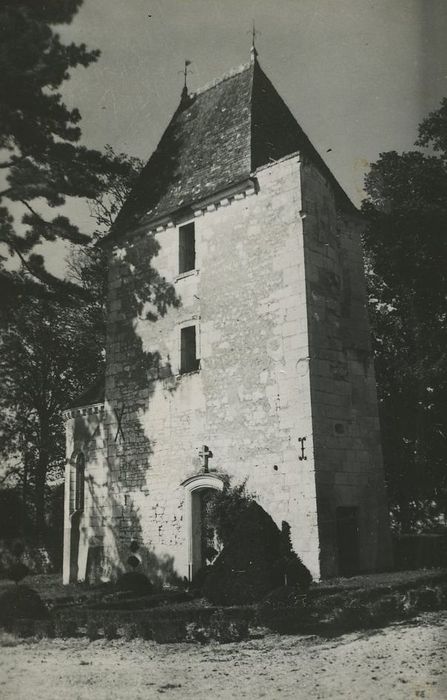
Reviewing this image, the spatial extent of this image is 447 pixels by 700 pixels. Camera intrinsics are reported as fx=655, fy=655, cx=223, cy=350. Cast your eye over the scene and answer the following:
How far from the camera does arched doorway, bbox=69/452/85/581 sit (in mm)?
16375

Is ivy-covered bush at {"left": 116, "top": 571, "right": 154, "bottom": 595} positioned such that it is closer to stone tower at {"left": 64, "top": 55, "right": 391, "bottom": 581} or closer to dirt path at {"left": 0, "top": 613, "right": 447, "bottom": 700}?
stone tower at {"left": 64, "top": 55, "right": 391, "bottom": 581}

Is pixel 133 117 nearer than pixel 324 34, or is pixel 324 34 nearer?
pixel 324 34

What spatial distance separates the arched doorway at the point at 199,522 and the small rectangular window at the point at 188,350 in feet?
8.24

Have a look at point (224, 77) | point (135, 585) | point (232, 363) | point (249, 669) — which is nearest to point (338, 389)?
point (232, 363)

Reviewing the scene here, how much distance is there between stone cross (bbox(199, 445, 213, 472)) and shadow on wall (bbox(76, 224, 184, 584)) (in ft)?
5.87

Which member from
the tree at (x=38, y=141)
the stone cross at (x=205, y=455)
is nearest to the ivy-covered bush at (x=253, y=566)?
the stone cross at (x=205, y=455)

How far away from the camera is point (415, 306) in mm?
18625

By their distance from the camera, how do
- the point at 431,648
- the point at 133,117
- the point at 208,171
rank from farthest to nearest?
the point at 208,171 → the point at 133,117 → the point at 431,648

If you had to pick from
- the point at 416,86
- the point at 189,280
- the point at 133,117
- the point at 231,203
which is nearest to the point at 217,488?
the point at 189,280

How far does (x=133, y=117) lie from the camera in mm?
11992

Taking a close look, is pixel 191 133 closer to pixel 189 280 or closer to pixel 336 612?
pixel 189 280

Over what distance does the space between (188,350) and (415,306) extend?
24.3 ft

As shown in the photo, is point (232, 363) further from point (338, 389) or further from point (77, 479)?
point (77, 479)

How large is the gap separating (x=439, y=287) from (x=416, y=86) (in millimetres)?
10754
